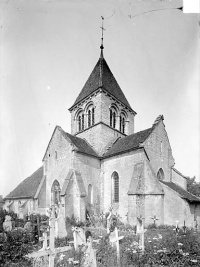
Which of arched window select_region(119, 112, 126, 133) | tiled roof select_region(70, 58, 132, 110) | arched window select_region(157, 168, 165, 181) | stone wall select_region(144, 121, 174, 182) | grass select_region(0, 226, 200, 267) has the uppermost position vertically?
tiled roof select_region(70, 58, 132, 110)

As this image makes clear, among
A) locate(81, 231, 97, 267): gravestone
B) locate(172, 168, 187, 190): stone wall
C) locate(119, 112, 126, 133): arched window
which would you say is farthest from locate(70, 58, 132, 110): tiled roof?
locate(81, 231, 97, 267): gravestone

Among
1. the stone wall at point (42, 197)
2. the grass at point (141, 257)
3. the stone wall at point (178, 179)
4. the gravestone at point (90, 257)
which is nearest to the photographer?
the gravestone at point (90, 257)

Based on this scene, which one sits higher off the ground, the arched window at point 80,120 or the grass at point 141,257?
the arched window at point 80,120

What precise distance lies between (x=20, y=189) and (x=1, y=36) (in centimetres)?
1950

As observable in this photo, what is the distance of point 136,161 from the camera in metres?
→ 16.0

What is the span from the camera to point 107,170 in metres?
18.1

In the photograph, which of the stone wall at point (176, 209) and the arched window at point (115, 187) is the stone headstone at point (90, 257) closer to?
the stone wall at point (176, 209)

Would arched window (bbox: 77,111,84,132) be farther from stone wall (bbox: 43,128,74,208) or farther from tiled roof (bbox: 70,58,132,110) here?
stone wall (bbox: 43,128,74,208)

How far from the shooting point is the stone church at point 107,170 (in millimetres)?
14633

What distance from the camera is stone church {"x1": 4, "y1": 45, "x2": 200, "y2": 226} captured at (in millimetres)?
14633

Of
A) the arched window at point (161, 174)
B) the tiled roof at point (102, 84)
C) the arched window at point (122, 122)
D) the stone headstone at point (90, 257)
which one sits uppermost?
the tiled roof at point (102, 84)

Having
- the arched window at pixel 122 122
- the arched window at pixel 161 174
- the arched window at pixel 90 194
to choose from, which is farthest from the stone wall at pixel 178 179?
the arched window at pixel 90 194

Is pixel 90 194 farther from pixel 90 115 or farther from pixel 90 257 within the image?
pixel 90 257

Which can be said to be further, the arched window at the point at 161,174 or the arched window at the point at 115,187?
the arched window at the point at 161,174
